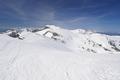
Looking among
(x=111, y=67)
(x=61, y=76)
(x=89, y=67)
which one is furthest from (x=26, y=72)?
(x=111, y=67)

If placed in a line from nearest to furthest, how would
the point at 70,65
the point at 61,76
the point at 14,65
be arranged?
the point at 61,76, the point at 14,65, the point at 70,65

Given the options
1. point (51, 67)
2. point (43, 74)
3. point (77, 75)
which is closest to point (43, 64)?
point (51, 67)

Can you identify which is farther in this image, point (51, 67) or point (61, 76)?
point (51, 67)

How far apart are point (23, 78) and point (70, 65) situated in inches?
234

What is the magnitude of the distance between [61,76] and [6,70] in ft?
18.7

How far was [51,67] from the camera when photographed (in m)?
15.5

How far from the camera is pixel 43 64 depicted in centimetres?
1619

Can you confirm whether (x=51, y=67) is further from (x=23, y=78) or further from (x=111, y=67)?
(x=111, y=67)

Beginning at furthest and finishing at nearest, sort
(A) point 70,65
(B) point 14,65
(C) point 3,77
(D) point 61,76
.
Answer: (A) point 70,65 < (B) point 14,65 < (D) point 61,76 < (C) point 3,77

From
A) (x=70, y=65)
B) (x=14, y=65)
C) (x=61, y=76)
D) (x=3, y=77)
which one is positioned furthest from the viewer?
(x=70, y=65)

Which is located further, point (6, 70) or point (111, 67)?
point (111, 67)

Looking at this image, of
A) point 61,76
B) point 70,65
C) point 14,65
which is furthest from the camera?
point 70,65

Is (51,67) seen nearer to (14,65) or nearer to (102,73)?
(14,65)

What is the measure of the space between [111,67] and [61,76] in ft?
19.9
